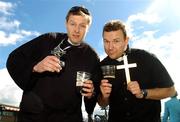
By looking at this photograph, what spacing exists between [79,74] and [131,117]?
1.19 metres

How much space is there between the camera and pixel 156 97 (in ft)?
18.7

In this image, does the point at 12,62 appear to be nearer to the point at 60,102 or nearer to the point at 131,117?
the point at 60,102

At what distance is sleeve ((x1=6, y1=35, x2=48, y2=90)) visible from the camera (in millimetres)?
5363

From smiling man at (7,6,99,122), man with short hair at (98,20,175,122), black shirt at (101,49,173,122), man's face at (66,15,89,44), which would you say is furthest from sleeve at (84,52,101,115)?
man's face at (66,15,89,44)

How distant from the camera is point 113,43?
5.87 meters

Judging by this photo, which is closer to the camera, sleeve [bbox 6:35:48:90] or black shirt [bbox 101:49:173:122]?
sleeve [bbox 6:35:48:90]

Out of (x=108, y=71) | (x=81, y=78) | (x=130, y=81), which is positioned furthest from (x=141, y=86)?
(x=81, y=78)

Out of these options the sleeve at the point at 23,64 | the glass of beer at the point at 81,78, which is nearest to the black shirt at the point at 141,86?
the glass of beer at the point at 81,78

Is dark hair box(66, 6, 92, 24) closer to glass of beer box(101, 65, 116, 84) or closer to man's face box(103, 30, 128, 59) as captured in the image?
man's face box(103, 30, 128, 59)

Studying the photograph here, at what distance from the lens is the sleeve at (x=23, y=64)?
5363 mm

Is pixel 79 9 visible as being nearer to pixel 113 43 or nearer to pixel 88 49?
pixel 88 49

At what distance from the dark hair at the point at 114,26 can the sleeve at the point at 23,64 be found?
1.22m

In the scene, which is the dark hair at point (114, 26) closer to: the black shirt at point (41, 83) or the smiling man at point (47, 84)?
the smiling man at point (47, 84)

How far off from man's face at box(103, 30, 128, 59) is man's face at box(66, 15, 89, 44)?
0.38 meters
